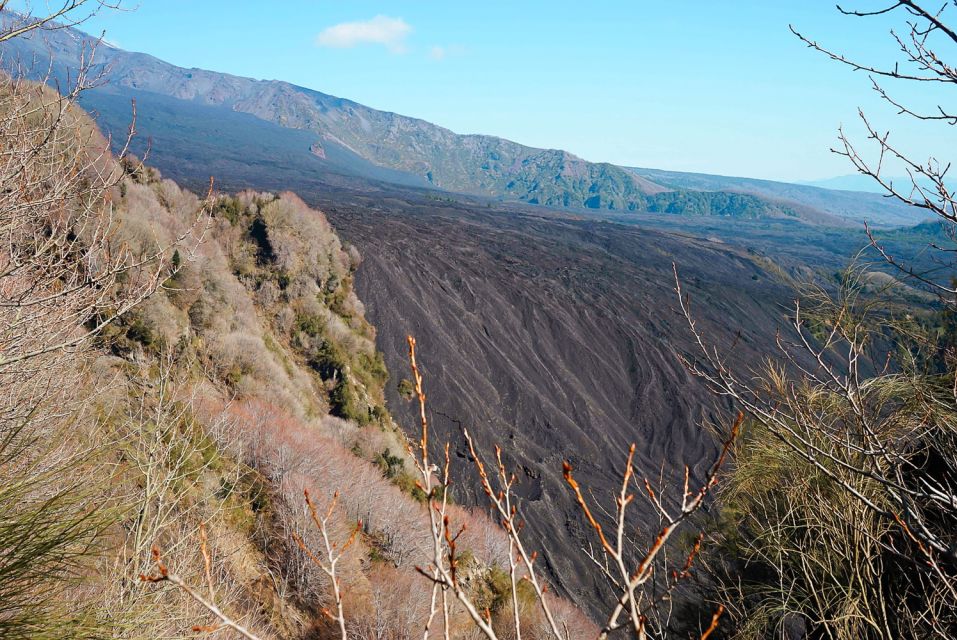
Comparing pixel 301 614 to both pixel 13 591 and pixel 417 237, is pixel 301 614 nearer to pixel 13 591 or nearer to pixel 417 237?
pixel 13 591

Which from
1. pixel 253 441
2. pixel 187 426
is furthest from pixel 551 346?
pixel 187 426

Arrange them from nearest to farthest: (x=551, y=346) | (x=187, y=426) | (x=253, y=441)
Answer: (x=187, y=426) → (x=253, y=441) → (x=551, y=346)

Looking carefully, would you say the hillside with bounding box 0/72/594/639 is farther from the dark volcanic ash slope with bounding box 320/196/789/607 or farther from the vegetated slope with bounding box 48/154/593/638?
the dark volcanic ash slope with bounding box 320/196/789/607

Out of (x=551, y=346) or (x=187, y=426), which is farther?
(x=551, y=346)

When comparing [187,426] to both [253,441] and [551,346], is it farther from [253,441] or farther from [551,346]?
[551,346]

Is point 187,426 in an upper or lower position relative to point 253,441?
upper

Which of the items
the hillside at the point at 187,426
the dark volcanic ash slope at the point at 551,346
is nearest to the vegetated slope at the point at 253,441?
the hillside at the point at 187,426

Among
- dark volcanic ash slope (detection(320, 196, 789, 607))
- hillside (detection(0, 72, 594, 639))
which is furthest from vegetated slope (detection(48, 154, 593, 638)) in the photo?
dark volcanic ash slope (detection(320, 196, 789, 607))

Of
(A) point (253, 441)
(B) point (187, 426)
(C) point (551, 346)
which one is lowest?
(C) point (551, 346)
